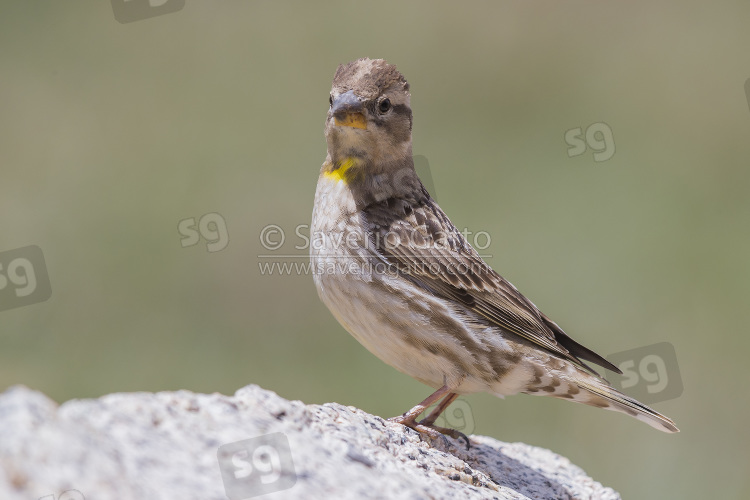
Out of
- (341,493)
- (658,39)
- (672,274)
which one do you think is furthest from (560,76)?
(341,493)

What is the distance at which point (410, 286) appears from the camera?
567 cm

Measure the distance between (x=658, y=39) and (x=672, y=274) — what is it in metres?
5.57

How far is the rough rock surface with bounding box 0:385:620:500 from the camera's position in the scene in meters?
3.06

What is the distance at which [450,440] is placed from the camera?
5473mm

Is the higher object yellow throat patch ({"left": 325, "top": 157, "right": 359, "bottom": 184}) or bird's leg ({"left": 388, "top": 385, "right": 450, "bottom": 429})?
yellow throat patch ({"left": 325, "top": 157, "right": 359, "bottom": 184})

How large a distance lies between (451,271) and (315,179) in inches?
223

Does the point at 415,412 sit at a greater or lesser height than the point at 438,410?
greater
